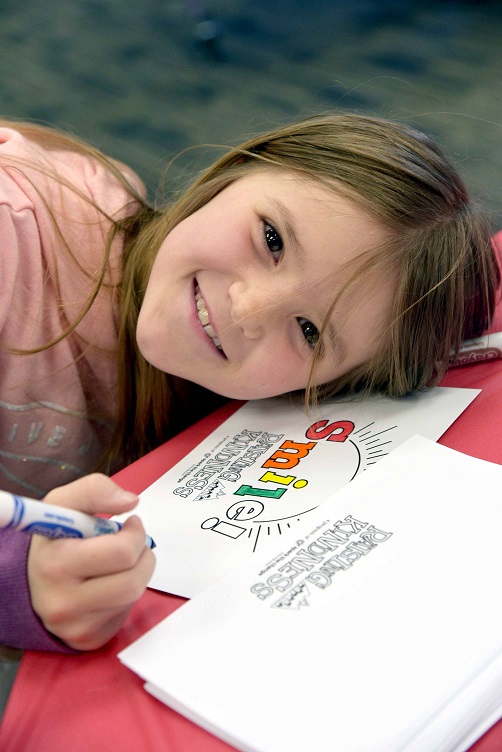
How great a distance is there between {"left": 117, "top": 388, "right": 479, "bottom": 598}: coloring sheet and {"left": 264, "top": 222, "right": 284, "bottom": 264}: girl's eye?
176 mm

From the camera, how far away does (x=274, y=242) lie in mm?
714

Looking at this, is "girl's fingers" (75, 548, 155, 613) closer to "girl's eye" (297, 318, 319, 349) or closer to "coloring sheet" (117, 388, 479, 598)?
"coloring sheet" (117, 388, 479, 598)

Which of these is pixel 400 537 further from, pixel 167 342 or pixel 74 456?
pixel 74 456

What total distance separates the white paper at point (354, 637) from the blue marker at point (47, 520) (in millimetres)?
87

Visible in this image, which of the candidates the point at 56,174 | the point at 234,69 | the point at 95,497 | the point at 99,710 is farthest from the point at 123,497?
the point at 234,69

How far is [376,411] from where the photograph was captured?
0.78m

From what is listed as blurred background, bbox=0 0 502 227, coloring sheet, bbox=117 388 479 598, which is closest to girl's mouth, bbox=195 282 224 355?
coloring sheet, bbox=117 388 479 598

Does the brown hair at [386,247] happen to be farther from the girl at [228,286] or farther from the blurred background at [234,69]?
the blurred background at [234,69]

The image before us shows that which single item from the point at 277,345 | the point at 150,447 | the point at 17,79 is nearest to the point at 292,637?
the point at 277,345

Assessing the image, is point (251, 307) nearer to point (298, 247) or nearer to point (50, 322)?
point (298, 247)

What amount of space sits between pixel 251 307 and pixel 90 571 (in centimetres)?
29

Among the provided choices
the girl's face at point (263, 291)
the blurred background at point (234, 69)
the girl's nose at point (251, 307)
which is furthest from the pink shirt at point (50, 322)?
the blurred background at point (234, 69)

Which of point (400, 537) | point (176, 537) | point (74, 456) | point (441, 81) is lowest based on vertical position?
point (74, 456)

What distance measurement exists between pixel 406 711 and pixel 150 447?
51cm
